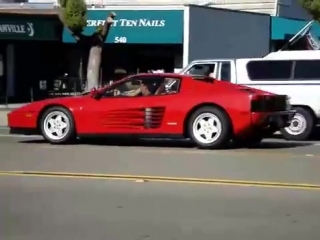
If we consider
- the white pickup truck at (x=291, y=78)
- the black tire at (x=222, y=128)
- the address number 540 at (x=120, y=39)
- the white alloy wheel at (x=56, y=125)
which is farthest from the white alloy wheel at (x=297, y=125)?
the address number 540 at (x=120, y=39)

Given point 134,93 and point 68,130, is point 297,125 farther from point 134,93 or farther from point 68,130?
point 68,130

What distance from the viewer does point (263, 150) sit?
52.1 ft

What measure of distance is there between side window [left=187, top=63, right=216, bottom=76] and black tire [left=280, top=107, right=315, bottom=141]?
6.63 ft

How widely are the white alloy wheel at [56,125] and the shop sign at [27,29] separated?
52.0ft

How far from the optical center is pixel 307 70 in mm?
19109

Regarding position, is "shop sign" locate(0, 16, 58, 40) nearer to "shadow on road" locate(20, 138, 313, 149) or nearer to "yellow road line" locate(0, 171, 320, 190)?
"shadow on road" locate(20, 138, 313, 149)

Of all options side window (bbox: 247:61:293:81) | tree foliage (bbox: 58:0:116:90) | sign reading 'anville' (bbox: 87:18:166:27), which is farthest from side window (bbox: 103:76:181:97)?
sign reading 'anville' (bbox: 87:18:166:27)

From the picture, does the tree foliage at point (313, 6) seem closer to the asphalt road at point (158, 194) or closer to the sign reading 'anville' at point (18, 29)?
the sign reading 'anville' at point (18, 29)

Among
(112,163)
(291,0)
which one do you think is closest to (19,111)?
(112,163)

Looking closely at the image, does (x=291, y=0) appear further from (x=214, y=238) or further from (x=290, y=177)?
(x=214, y=238)

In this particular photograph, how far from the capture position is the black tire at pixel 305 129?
18.9 m

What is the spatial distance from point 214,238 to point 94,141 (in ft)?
31.3

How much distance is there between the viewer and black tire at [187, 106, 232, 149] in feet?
51.4

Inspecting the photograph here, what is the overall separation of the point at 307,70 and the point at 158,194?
9356 millimetres
